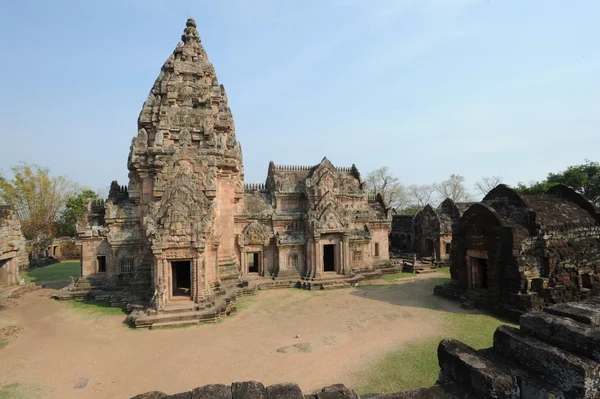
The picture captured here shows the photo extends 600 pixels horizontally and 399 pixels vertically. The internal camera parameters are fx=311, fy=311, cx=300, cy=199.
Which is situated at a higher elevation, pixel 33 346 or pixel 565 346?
pixel 565 346

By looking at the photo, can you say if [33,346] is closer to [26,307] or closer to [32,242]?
[26,307]

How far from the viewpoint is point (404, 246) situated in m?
30.8

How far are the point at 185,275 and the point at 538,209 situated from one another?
18.3 m

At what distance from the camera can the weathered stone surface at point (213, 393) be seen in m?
3.48

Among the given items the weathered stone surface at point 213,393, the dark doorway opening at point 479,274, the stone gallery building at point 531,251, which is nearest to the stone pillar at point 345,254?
the stone gallery building at point 531,251

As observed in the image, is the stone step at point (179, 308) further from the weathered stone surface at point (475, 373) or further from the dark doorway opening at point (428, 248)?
the dark doorway opening at point (428, 248)

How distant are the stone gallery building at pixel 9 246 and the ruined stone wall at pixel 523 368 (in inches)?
847

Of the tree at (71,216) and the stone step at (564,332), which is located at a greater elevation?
the tree at (71,216)

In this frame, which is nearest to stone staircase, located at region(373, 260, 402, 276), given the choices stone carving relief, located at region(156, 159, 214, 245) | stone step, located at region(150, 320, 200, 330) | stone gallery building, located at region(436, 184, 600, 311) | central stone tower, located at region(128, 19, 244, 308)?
stone gallery building, located at region(436, 184, 600, 311)

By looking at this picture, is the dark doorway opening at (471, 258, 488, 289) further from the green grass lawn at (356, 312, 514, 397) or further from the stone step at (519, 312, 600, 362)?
the stone step at (519, 312, 600, 362)

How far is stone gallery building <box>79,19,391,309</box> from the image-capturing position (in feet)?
43.8

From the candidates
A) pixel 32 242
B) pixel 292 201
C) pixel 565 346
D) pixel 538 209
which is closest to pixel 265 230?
pixel 292 201

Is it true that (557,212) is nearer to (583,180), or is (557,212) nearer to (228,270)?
(228,270)

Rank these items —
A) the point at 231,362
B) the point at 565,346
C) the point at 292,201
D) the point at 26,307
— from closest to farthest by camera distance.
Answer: the point at 565,346
the point at 231,362
the point at 26,307
the point at 292,201
